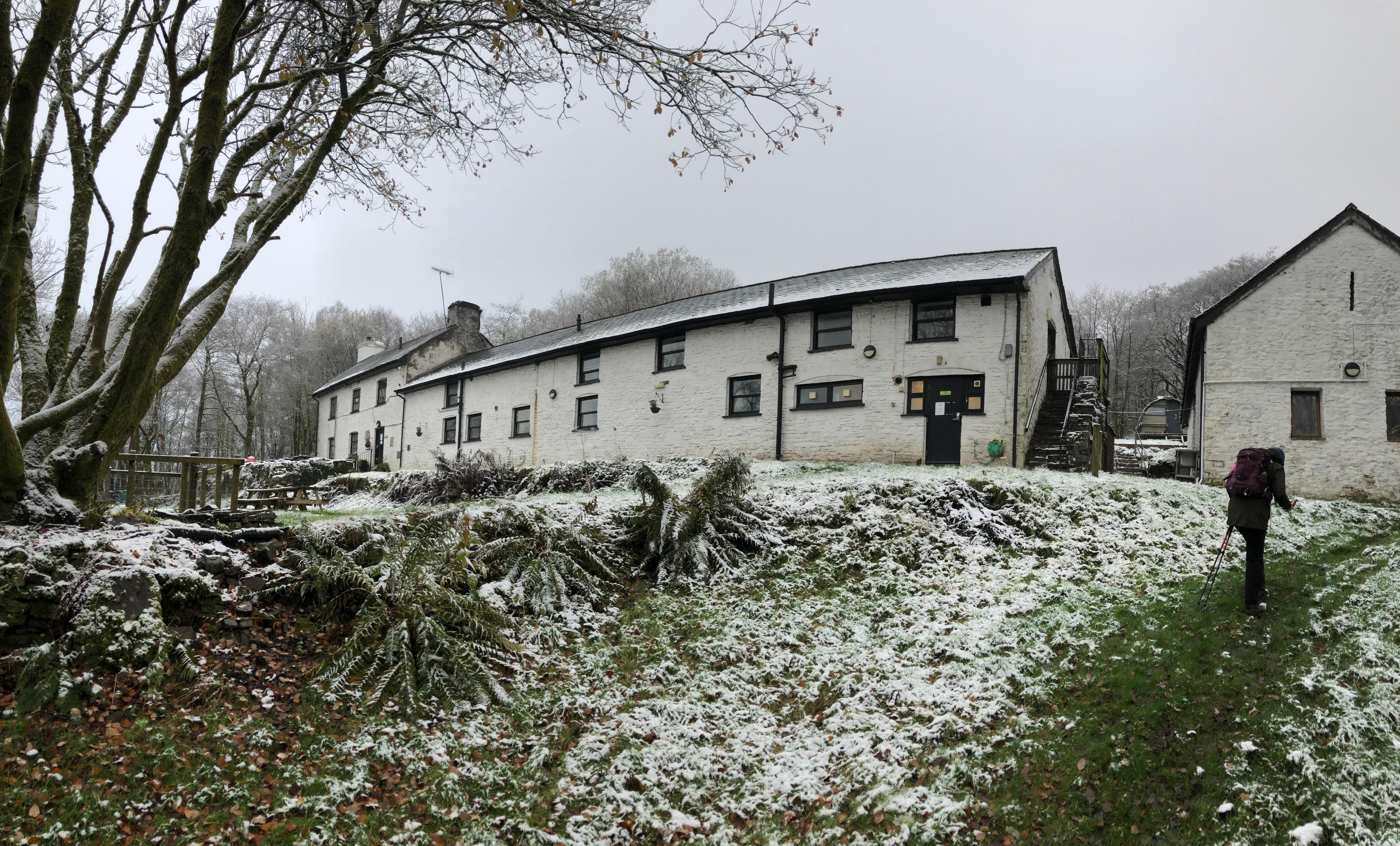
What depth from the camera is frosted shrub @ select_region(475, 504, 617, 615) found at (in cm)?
805

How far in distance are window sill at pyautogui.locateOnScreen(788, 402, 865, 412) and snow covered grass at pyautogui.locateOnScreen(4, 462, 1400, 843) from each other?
8.05 metres

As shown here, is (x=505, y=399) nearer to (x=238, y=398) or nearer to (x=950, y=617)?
(x=950, y=617)

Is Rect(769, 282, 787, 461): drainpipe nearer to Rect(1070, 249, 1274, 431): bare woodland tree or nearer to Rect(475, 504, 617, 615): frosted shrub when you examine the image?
Rect(475, 504, 617, 615): frosted shrub

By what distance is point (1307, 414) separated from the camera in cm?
1498

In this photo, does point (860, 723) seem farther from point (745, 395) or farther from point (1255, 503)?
point (745, 395)

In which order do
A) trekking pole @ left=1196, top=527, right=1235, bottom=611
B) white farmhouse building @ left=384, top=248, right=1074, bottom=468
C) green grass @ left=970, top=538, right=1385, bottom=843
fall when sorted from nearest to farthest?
green grass @ left=970, top=538, right=1385, bottom=843
trekking pole @ left=1196, top=527, right=1235, bottom=611
white farmhouse building @ left=384, top=248, right=1074, bottom=468

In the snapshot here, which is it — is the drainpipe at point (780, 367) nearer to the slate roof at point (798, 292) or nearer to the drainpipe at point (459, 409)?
the slate roof at point (798, 292)

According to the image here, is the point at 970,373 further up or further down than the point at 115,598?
further up

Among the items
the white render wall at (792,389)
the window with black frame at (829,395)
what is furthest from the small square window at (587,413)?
the window with black frame at (829,395)

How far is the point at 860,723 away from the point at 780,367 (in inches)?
519

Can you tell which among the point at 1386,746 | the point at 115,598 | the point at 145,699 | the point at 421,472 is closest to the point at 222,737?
the point at 145,699

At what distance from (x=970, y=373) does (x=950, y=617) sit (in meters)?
9.90

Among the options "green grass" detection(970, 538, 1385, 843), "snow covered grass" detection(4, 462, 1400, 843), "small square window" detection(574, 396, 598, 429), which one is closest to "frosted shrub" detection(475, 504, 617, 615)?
"snow covered grass" detection(4, 462, 1400, 843)

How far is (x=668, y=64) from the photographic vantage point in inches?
266
